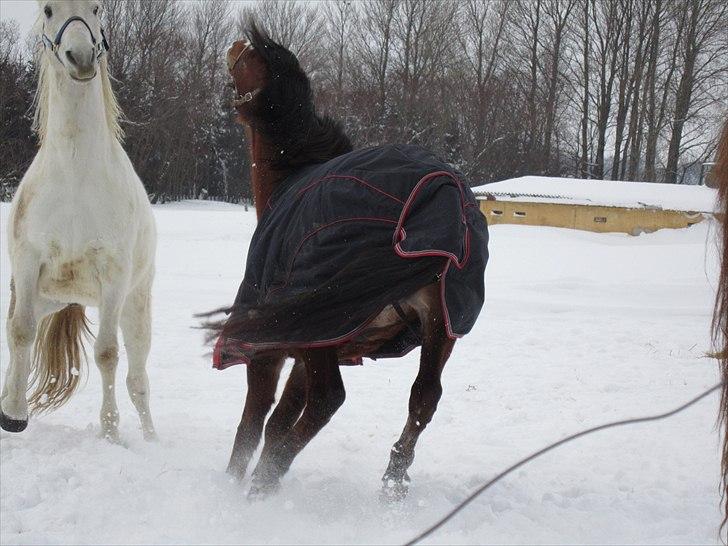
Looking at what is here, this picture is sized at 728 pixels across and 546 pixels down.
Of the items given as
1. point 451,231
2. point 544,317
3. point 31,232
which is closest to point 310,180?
point 451,231

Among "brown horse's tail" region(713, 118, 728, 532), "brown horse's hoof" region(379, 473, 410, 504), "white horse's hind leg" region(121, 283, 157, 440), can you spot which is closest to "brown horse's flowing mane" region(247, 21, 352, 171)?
"white horse's hind leg" region(121, 283, 157, 440)

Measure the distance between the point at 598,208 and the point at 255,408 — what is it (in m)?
14.6

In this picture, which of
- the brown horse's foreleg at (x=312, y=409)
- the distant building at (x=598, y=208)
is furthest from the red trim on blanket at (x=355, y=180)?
the distant building at (x=598, y=208)

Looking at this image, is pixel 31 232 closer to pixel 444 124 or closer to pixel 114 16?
pixel 444 124

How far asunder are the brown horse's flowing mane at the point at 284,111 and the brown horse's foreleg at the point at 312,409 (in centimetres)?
95

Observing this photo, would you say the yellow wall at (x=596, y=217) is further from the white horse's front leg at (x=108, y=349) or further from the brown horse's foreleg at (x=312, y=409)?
the brown horse's foreleg at (x=312, y=409)

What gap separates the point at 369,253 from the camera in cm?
246

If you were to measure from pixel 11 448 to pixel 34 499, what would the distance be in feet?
2.05

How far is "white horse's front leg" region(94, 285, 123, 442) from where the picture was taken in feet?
10.4

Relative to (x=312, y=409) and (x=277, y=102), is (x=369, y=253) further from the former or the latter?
(x=277, y=102)

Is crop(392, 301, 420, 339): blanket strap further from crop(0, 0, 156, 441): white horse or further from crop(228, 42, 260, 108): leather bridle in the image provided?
crop(0, 0, 156, 441): white horse

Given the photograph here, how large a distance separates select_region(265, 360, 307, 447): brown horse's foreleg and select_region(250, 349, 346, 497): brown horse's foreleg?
0.46 ft

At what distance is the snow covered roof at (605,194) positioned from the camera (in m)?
16.1

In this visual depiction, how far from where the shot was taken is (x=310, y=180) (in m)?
2.67
